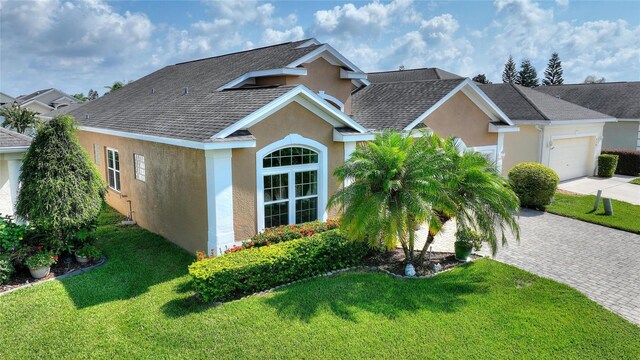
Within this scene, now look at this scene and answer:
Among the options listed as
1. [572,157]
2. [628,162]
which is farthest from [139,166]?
[628,162]

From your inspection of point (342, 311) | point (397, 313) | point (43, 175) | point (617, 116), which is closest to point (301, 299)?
point (342, 311)

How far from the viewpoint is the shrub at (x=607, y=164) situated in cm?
2523

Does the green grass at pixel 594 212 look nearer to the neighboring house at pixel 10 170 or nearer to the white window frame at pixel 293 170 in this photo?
the white window frame at pixel 293 170

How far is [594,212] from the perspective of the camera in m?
16.9

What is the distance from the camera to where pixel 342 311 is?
8391 mm

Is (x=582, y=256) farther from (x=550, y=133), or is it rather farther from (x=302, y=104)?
(x=550, y=133)

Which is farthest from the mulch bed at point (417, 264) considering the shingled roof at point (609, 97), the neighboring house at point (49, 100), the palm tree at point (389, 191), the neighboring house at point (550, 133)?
the neighboring house at point (49, 100)

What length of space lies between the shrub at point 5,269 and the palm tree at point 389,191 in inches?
292

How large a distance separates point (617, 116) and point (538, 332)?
1072 inches

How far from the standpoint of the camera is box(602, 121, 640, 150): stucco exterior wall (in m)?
28.6

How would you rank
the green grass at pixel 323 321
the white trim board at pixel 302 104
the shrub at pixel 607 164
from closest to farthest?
the green grass at pixel 323 321 < the white trim board at pixel 302 104 < the shrub at pixel 607 164

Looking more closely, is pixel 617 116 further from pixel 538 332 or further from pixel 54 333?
pixel 54 333

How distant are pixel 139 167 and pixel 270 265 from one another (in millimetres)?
7339

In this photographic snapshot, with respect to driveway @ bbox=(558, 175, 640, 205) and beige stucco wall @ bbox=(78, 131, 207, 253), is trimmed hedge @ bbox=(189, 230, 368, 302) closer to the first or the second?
beige stucco wall @ bbox=(78, 131, 207, 253)
